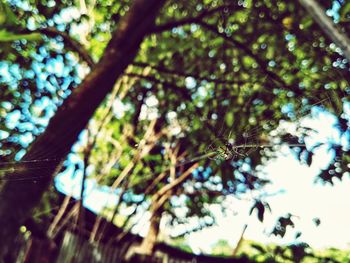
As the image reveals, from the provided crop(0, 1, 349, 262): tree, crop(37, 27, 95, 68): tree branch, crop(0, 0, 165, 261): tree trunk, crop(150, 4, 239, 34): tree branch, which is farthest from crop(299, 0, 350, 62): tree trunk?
crop(37, 27, 95, 68): tree branch

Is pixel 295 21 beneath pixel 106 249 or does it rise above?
above

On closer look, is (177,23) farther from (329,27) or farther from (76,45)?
(329,27)

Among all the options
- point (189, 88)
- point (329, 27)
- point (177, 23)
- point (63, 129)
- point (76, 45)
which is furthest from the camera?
point (189, 88)

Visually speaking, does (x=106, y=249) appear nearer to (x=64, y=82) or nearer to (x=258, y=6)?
(x=64, y=82)

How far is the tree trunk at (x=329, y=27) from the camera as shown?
0.67m

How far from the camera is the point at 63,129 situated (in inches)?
107

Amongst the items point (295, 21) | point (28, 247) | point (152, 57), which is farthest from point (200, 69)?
point (28, 247)

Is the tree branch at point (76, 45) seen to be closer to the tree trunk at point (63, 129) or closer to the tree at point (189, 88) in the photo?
the tree at point (189, 88)

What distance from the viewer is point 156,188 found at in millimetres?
8312

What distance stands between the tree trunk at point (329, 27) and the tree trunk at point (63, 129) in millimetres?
1952

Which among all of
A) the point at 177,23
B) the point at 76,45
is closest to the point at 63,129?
the point at 76,45

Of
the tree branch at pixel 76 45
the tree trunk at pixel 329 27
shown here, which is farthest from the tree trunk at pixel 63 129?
the tree trunk at pixel 329 27

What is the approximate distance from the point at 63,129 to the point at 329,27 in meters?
2.34

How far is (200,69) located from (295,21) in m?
2.19
